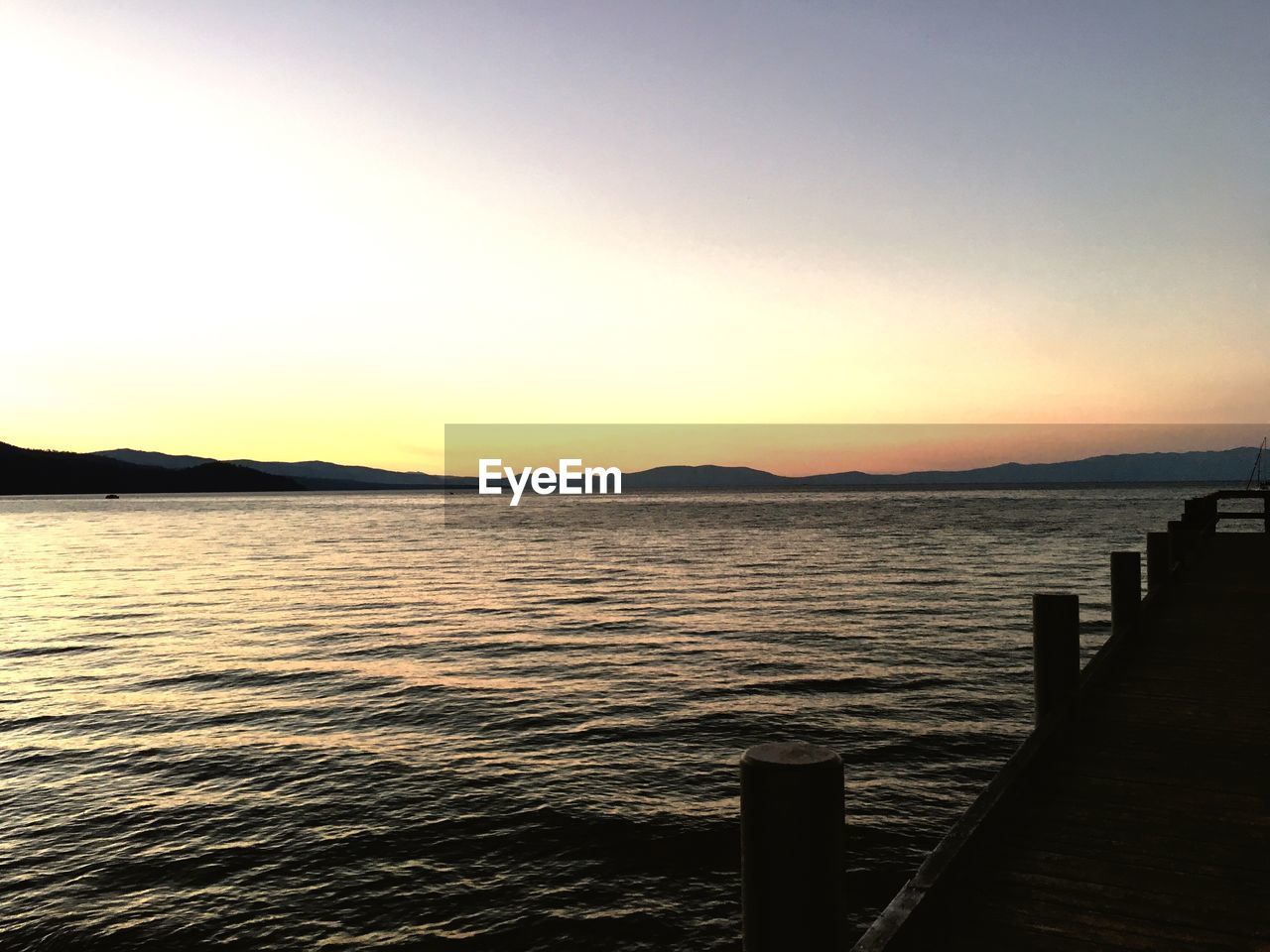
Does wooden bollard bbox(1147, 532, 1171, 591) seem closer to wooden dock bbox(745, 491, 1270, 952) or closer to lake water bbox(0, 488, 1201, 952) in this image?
lake water bbox(0, 488, 1201, 952)

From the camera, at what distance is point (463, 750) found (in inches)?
485

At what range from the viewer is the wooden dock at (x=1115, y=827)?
4082 mm

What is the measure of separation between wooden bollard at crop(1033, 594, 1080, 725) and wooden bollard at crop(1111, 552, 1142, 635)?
3943 mm

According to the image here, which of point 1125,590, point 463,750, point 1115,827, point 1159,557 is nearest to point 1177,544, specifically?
point 1159,557

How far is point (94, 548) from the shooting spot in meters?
59.0

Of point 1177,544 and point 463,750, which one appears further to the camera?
point 1177,544

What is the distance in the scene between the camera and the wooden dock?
4082mm

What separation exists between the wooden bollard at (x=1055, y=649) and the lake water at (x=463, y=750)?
100 inches

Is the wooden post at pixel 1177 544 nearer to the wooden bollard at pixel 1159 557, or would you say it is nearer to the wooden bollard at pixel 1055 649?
the wooden bollard at pixel 1159 557

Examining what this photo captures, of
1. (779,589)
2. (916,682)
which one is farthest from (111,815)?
(779,589)

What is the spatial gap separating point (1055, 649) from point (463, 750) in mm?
8691

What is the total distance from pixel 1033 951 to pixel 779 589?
2754 cm

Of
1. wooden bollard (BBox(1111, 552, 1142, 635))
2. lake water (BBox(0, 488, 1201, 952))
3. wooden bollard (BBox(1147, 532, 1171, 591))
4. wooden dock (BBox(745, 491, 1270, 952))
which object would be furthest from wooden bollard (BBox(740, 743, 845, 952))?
wooden bollard (BBox(1147, 532, 1171, 591))

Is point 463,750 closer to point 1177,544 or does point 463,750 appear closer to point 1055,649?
point 1055,649
